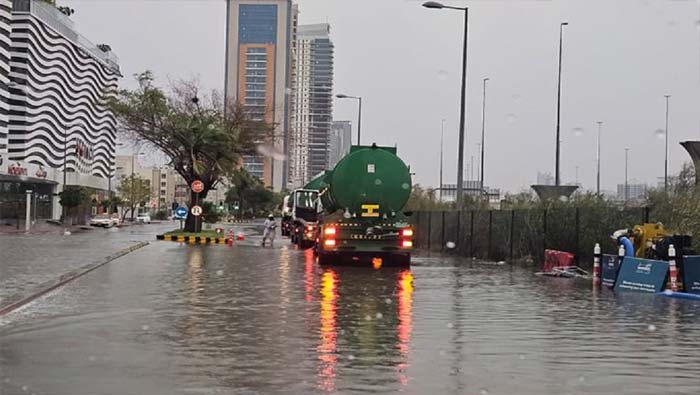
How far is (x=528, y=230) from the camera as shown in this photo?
99.5ft

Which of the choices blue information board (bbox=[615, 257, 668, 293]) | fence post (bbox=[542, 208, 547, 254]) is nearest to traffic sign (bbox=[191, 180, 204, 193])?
fence post (bbox=[542, 208, 547, 254])

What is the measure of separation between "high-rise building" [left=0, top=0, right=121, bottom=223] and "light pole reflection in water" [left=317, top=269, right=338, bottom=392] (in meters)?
91.0

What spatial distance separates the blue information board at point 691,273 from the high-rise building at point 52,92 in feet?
304

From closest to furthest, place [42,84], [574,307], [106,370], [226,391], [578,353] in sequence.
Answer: [226,391] < [106,370] < [578,353] < [574,307] < [42,84]

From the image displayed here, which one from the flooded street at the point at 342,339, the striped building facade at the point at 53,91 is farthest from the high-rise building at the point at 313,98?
the flooded street at the point at 342,339

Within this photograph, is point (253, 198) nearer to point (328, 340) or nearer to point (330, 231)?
point (330, 231)

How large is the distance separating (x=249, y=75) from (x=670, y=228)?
5861cm

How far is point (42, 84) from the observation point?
5399 inches

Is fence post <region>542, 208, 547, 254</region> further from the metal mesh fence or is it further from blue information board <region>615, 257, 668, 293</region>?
blue information board <region>615, 257, 668, 293</region>

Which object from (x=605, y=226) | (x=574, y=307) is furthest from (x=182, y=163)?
(x=574, y=307)

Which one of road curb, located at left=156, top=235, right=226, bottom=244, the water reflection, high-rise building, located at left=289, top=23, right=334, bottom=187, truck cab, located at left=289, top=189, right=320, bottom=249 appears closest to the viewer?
the water reflection

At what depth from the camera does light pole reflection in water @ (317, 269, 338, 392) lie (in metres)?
8.73

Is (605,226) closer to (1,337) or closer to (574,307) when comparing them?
(574,307)

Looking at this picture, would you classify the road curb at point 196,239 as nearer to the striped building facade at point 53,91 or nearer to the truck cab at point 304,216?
the truck cab at point 304,216
